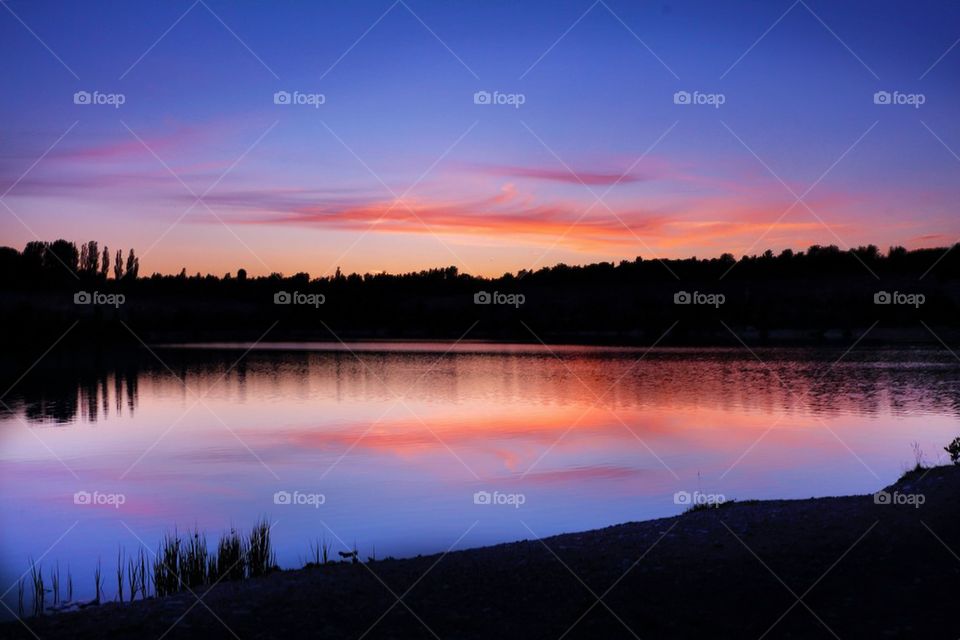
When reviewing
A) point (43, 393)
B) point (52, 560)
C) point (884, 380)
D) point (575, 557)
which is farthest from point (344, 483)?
point (884, 380)

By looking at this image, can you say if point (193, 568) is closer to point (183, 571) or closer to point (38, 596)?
point (183, 571)

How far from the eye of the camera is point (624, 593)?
8.76 meters

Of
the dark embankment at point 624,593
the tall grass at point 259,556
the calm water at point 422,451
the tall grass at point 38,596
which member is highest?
the calm water at point 422,451

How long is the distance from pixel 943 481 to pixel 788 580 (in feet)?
18.2

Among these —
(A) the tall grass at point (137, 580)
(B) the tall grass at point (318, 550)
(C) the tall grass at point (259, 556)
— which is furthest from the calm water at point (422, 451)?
(A) the tall grass at point (137, 580)

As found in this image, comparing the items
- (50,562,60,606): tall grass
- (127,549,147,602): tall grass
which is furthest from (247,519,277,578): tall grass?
(50,562,60,606): tall grass

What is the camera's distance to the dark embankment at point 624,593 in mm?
7840

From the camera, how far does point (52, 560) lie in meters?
13.3

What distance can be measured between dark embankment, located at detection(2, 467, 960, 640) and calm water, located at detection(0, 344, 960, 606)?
370cm

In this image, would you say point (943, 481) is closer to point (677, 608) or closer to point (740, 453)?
point (677, 608)

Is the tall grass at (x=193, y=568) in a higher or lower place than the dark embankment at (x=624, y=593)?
higher

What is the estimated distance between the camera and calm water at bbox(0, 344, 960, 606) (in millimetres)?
15773

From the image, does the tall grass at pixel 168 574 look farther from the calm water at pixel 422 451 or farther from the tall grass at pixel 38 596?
the calm water at pixel 422 451

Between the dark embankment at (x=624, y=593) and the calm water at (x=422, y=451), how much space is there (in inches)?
146
